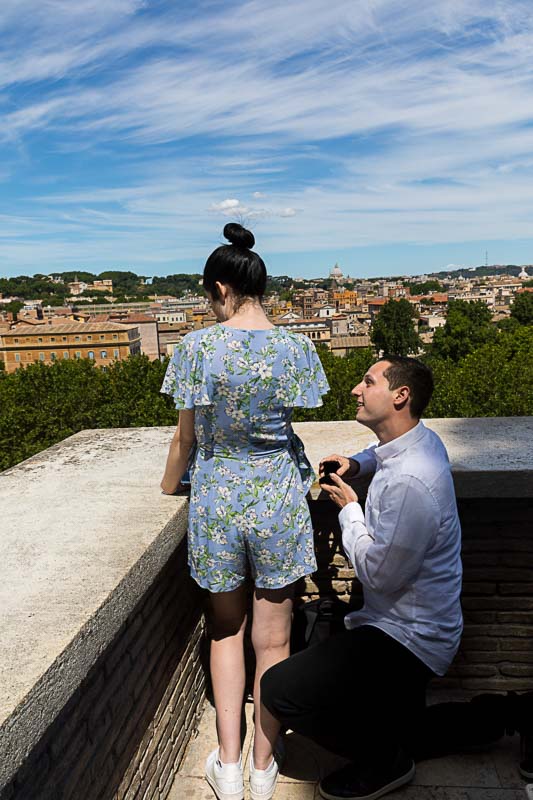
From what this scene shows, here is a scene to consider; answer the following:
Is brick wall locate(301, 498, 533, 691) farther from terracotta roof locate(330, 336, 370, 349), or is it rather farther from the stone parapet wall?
terracotta roof locate(330, 336, 370, 349)

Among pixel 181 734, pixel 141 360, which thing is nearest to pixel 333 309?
pixel 141 360

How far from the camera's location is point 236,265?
5.98 feet

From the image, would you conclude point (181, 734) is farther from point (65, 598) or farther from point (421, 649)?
point (65, 598)

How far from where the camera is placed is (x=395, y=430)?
1923 mm

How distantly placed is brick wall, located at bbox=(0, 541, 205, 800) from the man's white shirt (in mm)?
561

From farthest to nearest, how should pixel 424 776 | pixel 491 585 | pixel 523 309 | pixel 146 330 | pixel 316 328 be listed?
1. pixel 316 328
2. pixel 146 330
3. pixel 523 309
4. pixel 491 585
5. pixel 424 776

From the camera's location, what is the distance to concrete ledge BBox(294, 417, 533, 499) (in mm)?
2156

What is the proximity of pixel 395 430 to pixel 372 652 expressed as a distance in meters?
0.58

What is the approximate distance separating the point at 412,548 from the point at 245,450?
49 cm

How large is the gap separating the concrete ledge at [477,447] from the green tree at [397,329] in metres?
73.0

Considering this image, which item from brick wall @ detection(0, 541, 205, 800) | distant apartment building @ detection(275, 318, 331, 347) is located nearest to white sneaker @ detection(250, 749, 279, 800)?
brick wall @ detection(0, 541, 205, 800)

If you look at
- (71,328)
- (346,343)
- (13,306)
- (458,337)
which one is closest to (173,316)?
(13,306)

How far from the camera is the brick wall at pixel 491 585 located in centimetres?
237

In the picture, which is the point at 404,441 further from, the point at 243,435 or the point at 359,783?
the point at 359,783
